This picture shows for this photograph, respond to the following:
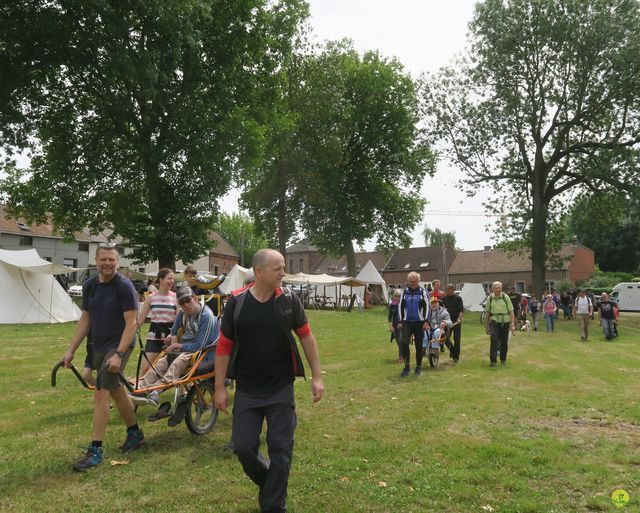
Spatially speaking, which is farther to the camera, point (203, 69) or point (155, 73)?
point (203, 69)

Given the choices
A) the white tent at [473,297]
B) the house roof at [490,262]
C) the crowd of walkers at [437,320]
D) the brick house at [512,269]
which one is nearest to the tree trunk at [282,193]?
the white tent at [473,297]

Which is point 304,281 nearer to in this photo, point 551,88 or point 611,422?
point 551,88

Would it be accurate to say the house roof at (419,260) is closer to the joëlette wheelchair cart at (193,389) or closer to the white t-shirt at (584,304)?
the white t-shirt at (584,304)

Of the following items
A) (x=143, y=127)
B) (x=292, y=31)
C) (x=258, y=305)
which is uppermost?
(x=292, y=31)

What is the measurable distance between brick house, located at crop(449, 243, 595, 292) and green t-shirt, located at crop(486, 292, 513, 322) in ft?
166

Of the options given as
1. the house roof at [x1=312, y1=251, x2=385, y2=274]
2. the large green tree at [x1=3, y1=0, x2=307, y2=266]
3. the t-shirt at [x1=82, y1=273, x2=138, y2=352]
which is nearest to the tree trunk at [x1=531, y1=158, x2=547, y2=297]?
the large green tree at [x1=3, y1=0, x2=307, y2=266]

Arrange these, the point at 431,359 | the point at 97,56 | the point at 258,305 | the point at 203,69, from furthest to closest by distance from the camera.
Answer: the point at 203,69, the point at 97,56, the point at 431,359, the point at 258,305

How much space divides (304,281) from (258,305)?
A: 32.7 metres

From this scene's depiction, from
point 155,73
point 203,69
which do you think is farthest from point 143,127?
point 155,73

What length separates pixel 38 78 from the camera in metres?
22.0

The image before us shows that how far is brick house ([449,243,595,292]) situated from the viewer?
6344 centimetres

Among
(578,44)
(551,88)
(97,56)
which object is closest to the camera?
(97,56)

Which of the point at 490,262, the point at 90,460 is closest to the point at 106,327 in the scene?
the point at 90,460

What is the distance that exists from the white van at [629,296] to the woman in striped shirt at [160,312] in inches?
1697
